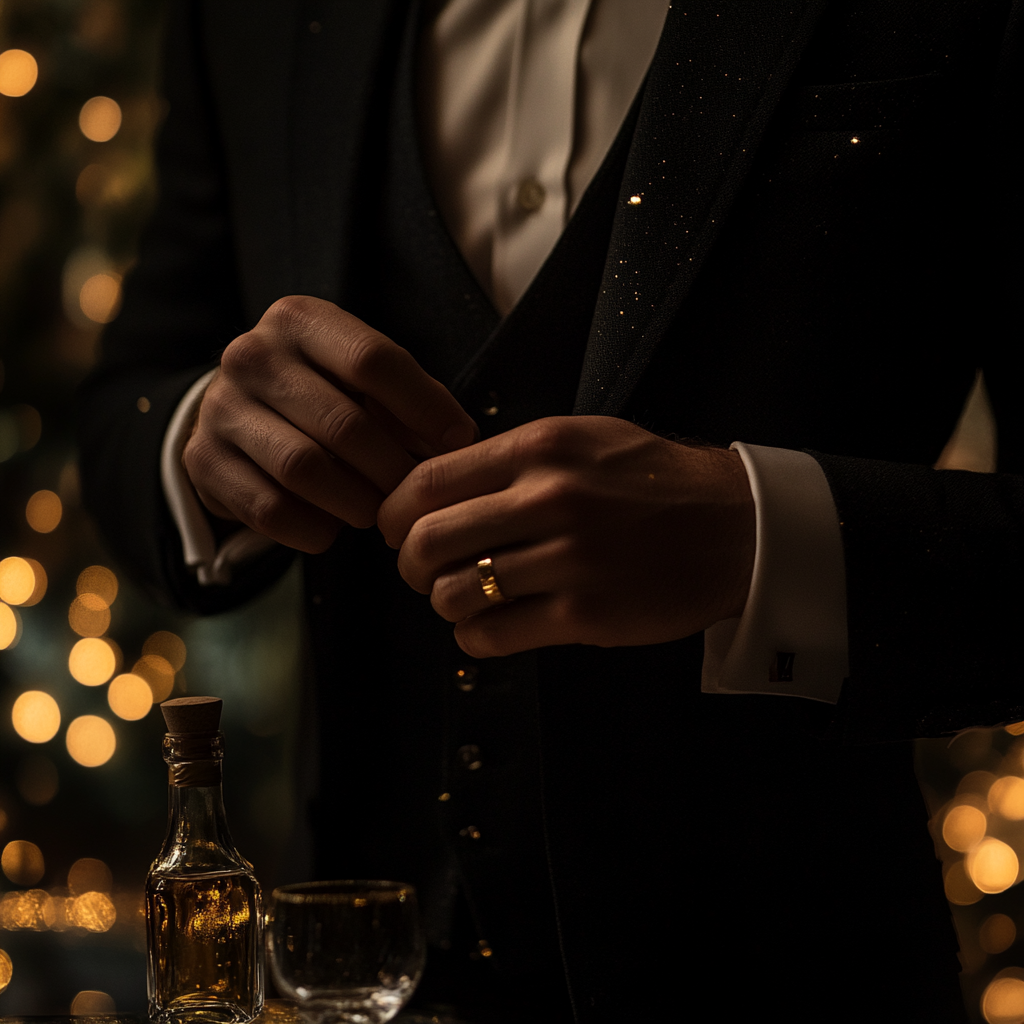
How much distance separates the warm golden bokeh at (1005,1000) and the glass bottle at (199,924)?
5.13ft

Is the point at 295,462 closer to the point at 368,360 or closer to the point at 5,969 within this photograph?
the point at 368,360

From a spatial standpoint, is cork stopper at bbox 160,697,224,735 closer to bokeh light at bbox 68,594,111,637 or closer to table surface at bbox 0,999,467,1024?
table surface at bbox 0,999,467,1024

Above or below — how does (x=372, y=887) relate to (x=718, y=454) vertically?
below

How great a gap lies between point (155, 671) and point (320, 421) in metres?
1.50

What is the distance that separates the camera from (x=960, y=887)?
5.63ft

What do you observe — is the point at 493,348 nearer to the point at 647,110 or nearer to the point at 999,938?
the point at 647,110

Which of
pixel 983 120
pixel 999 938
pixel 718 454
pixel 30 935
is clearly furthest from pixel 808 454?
pixel 30 935

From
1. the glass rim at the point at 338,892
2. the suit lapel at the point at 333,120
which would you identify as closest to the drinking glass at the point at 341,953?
the glass rim at the point at 338,892

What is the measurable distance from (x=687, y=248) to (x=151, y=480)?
0.44 metres

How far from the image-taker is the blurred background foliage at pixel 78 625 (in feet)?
5.78

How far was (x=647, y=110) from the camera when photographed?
68cm

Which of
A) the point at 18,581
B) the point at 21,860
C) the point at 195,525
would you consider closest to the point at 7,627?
the point at 18,581

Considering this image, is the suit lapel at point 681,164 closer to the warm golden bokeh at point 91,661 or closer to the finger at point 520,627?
the finger at point 520,627

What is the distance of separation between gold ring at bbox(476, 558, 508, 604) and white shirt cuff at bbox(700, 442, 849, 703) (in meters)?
0.14
